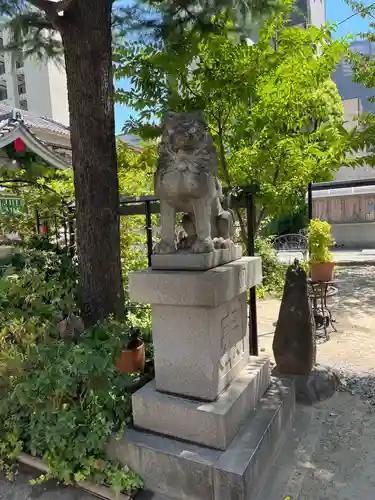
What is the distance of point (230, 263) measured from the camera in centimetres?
264

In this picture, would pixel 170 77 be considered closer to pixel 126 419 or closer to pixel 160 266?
pixel 160 266

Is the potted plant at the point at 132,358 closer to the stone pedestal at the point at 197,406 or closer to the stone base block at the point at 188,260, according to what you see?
the stone pedestal at the point at 197,406

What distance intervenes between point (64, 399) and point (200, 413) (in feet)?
3.46

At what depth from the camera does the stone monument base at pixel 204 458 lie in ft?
6.77

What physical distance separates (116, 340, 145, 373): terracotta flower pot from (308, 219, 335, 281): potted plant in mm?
3234

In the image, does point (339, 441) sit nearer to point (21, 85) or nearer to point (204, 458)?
point (204, 458)

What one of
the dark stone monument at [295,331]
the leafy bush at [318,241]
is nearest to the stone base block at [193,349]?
the dark stone monument at [295,331]

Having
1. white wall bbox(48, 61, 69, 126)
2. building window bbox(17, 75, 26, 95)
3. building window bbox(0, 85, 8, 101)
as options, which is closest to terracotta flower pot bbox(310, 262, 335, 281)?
white wall bbox(48, 61, 69, 126)

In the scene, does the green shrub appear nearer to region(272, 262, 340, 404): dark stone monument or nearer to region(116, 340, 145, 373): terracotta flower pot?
region(272, 262, 340, 404): dark stone monument

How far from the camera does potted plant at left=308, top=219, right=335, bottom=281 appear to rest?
536 centimetres

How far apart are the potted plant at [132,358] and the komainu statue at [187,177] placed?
1082 millimetres

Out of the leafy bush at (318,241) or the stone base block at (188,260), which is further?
the leafy bush at (318,241)

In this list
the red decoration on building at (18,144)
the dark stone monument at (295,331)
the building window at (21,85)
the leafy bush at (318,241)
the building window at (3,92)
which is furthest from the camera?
the building window at (3,92)

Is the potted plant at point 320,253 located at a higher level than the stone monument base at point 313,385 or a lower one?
higher
